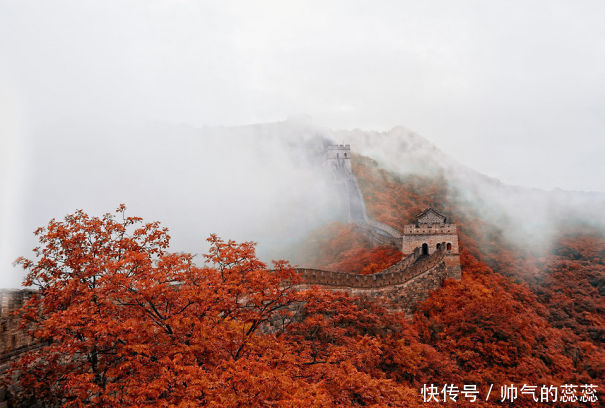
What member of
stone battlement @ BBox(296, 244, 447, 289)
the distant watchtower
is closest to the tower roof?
stone battlement @ BBox(296, 244, 447, 289)

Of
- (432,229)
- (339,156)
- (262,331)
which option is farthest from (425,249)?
(339,156)

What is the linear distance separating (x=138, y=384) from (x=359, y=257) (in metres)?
27.9

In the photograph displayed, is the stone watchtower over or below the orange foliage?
over

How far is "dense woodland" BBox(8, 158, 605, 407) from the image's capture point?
821cm

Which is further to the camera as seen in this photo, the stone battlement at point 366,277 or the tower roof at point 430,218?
the tower roof at point 430,218

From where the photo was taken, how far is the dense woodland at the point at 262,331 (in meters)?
8.21

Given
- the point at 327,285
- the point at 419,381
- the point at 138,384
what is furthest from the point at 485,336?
the point at 138,384

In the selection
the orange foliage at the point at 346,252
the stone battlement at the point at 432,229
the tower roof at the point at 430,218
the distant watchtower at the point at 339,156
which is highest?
the distant watchtower at the point at 339,156

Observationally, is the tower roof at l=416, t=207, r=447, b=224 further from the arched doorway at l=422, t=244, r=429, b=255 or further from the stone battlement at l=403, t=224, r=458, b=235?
the arched doorway at l=422, t=244, r=429, b=255

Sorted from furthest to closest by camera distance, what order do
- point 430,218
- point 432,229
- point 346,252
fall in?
point 346,252 < point 430,218 < point 432,229

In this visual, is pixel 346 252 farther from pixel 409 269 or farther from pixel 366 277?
pixel 366 277

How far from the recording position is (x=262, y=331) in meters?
16.0

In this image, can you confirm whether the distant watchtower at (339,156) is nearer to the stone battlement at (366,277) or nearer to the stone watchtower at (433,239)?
the stone watchtower at (433,239)

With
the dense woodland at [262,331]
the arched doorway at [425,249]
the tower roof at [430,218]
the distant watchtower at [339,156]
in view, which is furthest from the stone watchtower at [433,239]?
the distant watchtower at [339,156]
